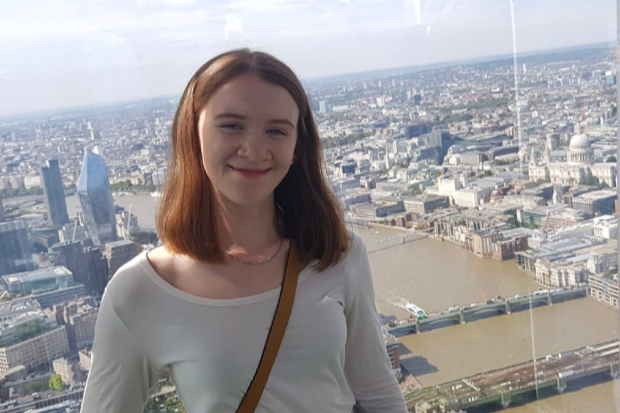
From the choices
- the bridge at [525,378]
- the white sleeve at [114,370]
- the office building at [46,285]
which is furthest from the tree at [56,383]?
the bridge at [525,378]

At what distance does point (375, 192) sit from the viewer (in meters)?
1.87

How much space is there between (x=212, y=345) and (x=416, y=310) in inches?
46.6

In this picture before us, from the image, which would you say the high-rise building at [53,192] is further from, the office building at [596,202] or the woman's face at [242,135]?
the office building at [596,202]

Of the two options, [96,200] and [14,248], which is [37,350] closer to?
[14,248]

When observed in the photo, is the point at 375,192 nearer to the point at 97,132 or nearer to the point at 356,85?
the point at 356,85

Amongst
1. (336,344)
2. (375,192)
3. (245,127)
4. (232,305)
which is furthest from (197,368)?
(375,192)

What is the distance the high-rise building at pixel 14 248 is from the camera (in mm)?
1550

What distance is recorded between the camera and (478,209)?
2010mm

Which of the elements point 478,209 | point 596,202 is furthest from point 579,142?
point 478,209

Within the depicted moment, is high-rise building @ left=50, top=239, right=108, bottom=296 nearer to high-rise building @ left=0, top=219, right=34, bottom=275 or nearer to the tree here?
high-rise building @ left=0, top=219, right=34, bottom=275

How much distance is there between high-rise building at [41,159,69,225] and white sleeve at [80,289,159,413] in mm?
791

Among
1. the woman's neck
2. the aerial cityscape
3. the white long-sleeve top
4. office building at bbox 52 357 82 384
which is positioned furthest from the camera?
the aerial cityscape

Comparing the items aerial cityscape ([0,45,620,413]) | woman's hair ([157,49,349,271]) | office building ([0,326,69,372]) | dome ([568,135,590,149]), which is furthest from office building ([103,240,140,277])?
dome ([568,135,590,149])

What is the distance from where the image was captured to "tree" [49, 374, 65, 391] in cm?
155
